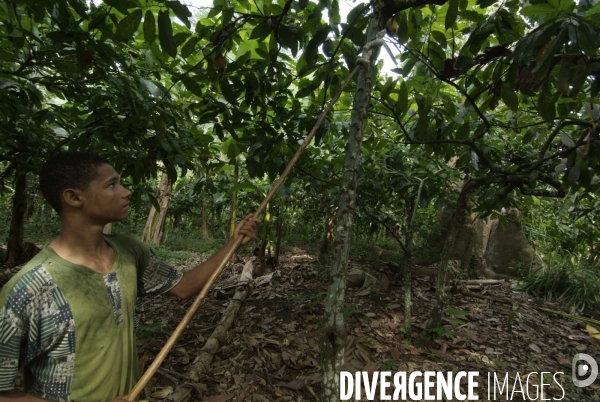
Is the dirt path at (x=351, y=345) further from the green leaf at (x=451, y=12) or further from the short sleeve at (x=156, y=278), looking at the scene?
the green leaf at (x=451, y=12)

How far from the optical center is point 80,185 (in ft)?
3.99

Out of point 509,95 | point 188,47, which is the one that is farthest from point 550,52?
point 188,47

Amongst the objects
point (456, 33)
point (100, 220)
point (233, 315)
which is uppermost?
point (456, 33)

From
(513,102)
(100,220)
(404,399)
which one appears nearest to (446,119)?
(513,102)

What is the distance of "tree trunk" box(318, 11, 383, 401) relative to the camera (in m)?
1.44

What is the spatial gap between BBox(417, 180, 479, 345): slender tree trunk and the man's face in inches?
88.0

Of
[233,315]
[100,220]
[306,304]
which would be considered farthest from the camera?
[306,304]

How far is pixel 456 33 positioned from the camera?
2045mm

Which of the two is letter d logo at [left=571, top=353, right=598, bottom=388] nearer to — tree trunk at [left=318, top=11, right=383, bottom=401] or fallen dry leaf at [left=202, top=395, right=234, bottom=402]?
tree trunk at [left=318, top=11, right=383, bottom=401]

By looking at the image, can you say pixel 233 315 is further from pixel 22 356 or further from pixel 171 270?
pixel 22 356

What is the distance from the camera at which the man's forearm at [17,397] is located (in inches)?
39.4

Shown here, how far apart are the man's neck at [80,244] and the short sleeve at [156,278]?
251 mm

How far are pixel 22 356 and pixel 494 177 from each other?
8.68 ft

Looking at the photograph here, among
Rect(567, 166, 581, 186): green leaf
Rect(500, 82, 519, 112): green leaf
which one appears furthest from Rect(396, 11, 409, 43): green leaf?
Rect(567, 166, 581, 186): green leaf
